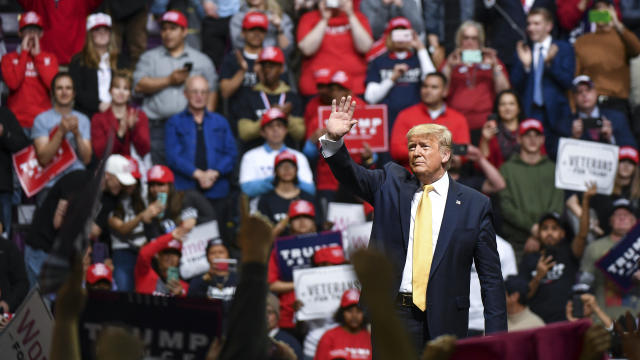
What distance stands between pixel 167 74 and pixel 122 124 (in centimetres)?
84

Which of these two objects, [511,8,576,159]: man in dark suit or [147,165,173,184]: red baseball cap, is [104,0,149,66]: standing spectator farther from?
[511,8,576,159]: man in dark suit

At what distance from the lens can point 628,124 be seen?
11219 mm

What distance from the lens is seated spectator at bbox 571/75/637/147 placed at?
421 inches

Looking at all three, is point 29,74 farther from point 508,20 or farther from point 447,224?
point 447,224

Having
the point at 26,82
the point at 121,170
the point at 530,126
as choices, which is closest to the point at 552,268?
the point at 530,126

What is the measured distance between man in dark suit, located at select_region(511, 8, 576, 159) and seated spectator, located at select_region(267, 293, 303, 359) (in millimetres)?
3874

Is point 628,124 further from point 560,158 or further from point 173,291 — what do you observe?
point 173,291

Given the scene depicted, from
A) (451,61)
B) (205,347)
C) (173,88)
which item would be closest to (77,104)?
(173,88)

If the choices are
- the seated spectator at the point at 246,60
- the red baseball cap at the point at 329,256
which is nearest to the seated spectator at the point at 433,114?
the red baseball cap at the point at 329,256

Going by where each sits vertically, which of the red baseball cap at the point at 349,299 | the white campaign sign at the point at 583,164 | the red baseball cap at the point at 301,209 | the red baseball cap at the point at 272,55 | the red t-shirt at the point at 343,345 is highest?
the red baseball cap at the point at 272,55

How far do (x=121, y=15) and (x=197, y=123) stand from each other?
1.68m

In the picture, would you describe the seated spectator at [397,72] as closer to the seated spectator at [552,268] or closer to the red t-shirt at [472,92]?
the red t-shirt at [472,92]

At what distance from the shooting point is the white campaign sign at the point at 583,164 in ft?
33.4

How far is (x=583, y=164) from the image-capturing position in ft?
33.4
